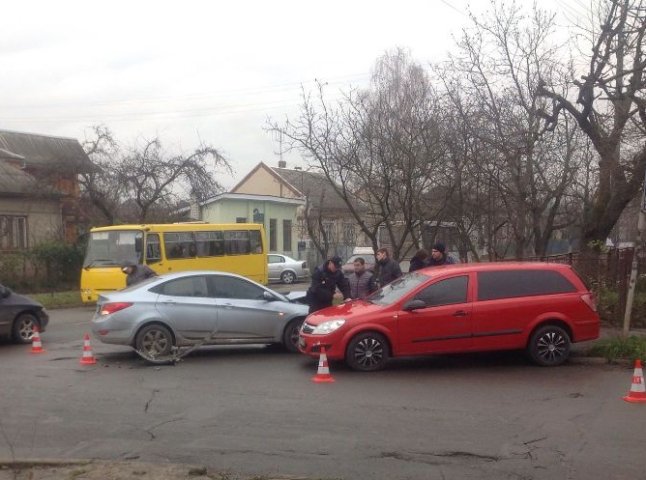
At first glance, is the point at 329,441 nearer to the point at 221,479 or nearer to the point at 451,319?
the point at 221,479

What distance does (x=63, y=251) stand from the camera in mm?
29344

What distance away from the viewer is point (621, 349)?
1135 centimetres

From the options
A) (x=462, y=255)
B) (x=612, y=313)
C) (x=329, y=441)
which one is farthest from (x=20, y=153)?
(x=329, y=441)

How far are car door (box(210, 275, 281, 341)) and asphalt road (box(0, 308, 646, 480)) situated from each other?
1.85 feet

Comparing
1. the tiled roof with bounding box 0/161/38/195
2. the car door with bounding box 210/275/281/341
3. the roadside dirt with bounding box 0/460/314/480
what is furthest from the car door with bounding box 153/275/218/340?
the tiled roof with bounding box 0/161/38/195

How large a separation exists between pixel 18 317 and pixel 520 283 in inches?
373

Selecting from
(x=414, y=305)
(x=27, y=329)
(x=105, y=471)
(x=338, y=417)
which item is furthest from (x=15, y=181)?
(x=105, y=471)

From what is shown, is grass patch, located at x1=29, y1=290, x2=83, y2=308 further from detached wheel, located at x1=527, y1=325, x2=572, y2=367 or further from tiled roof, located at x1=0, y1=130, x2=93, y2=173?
detached wheel, located at x1=527, y1=325, x2=572, y2=367

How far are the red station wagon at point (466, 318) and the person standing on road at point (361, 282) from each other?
5.27ft

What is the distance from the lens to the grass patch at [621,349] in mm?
11211

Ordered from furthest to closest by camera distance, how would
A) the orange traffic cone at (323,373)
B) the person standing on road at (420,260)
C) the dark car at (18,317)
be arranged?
the dark car at (18,317) → the person standing on road at (420,260) → the orange traffic cone at (323,373)

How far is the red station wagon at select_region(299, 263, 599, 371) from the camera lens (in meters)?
10.5

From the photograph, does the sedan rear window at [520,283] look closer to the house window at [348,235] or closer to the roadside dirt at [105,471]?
the roadside dirt at [105,471]

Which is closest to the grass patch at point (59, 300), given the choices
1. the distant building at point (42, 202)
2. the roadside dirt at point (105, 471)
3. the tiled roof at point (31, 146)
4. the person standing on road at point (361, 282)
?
the distant building at point (42, 202)
